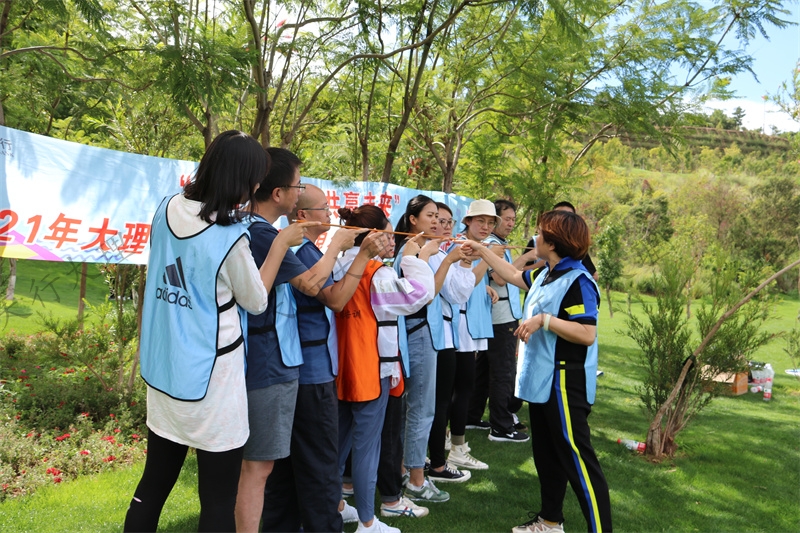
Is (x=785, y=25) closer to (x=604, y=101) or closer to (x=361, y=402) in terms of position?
(x=604, y=101)

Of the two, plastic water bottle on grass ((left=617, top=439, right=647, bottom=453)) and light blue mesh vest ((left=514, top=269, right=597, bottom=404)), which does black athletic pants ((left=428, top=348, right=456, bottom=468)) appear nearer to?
light blue mesh vest ((left=514, top=269, right=597, bottom=404))

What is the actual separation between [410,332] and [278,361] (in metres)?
1.24

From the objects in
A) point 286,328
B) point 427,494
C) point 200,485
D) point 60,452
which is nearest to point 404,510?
point 427,494

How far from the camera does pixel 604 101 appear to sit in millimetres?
6277

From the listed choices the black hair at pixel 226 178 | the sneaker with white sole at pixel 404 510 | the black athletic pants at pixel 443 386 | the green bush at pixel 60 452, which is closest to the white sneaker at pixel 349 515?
the sneaker with white sole at pixel 404 510

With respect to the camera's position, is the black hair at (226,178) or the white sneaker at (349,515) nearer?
the black hair at (226,178)

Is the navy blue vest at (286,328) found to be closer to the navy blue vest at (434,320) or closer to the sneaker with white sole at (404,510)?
the navy blue vest at (434,320)

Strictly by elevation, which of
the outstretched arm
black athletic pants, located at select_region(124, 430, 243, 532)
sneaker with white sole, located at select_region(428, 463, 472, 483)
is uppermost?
the outstretched arm

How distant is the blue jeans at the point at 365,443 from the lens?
2795 millimetres

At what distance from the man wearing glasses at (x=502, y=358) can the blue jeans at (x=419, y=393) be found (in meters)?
1.48

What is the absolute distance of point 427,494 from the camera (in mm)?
3428

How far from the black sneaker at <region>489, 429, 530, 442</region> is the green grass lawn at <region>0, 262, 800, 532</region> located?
80 mm

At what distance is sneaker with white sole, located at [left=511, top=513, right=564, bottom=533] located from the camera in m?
3.06

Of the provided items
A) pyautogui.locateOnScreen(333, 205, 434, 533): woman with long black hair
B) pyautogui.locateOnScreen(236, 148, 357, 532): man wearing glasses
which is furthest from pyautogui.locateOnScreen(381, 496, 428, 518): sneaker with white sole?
pyautogui.locateOnScreen(236, 148, 357, 532): man wearing glasses
